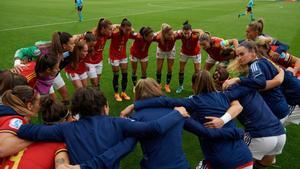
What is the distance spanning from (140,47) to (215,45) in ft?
6.61

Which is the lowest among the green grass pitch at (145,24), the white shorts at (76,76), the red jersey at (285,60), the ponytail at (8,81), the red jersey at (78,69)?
the green grass pitch at (145,24)

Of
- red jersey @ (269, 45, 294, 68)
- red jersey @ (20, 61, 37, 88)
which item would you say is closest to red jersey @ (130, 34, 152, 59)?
red jersey @ (269, 45, 294, 68)

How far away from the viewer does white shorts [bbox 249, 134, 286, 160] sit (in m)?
4.66

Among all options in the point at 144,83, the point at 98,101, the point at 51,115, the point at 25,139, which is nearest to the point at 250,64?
the point at 144,83

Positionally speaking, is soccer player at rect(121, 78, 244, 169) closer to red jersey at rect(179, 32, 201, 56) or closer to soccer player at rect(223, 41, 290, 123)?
soccer player at rect(223, 41, 290, 123)

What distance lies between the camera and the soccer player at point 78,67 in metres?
6.98

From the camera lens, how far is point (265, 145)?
4668mm

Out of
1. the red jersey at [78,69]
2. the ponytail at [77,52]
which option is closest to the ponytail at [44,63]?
the ponytail at [77,52]

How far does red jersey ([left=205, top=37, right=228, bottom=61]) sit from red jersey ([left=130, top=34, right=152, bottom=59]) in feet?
5.38

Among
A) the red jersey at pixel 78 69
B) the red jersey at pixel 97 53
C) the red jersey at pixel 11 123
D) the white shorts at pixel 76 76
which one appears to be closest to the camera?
the red jersey at pixel 11 123

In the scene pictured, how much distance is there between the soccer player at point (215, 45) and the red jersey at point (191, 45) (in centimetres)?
50

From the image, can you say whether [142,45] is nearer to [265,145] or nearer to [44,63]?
[44,63]

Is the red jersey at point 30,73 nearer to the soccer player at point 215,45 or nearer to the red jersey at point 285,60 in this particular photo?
the soccer player at point 215,45

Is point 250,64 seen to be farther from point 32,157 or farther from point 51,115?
point 32,157
